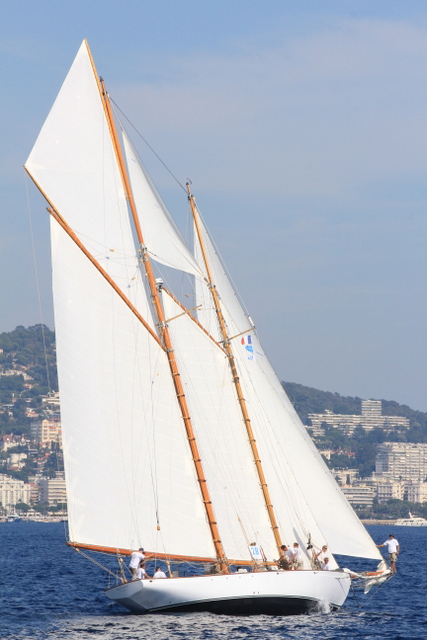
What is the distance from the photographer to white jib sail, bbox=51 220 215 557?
43.2 metres

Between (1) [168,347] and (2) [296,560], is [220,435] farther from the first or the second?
(2) [296,560]

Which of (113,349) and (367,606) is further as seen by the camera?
(367,606)

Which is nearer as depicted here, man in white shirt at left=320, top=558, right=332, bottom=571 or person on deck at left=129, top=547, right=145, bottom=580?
person on deck at left=129, top=547, right=145, bottom=580

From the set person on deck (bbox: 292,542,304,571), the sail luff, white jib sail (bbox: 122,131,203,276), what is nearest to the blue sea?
person on deck (bbox: 292,542,304,571)

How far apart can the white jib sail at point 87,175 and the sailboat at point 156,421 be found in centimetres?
5

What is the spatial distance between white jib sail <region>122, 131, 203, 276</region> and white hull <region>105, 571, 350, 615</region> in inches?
485

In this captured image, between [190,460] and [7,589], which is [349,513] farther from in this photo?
[7,589]

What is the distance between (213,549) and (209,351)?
7764mm

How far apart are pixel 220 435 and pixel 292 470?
3.51 m

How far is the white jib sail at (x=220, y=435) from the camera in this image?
45.5m

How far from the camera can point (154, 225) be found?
46125mm

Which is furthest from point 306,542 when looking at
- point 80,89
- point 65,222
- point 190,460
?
point 80,89

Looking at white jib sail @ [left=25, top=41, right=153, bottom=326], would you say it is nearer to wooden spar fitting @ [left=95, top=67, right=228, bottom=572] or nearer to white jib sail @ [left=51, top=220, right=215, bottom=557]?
wooden spar fitting @ [left=95, top=67, right=228, bottom=572]

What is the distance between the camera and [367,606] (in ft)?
174
